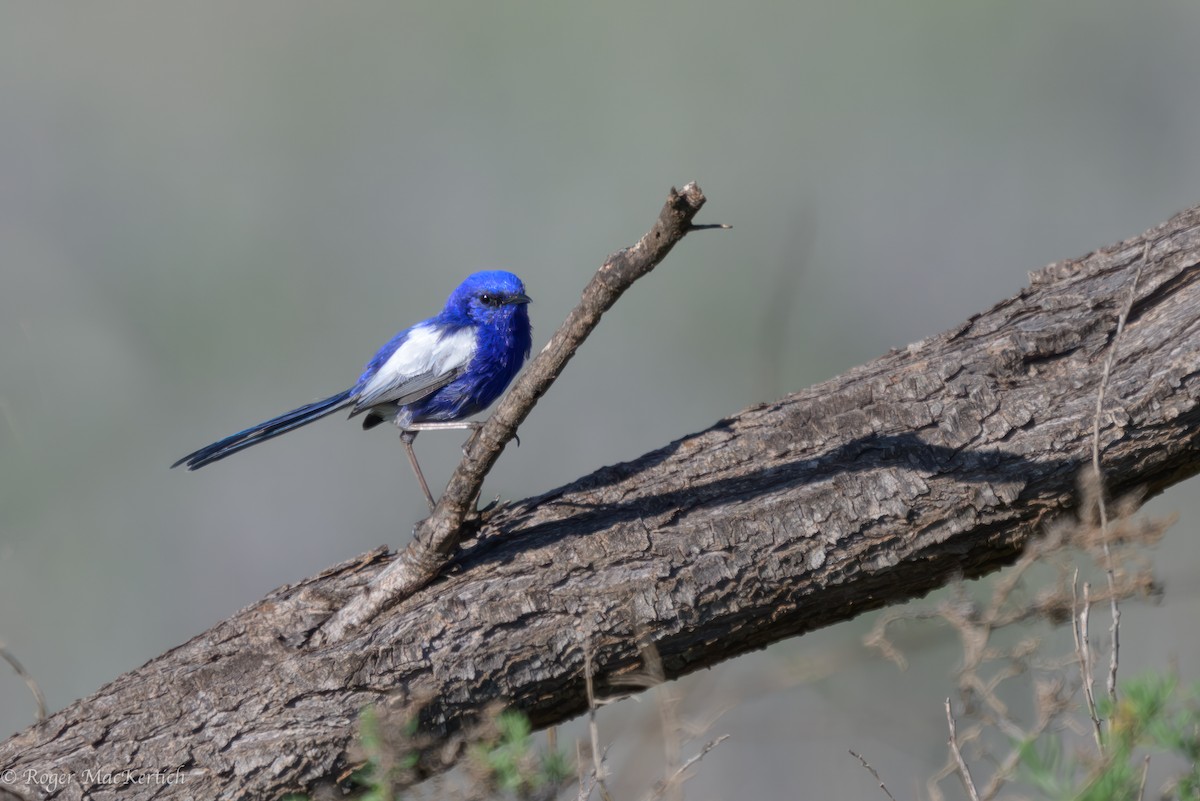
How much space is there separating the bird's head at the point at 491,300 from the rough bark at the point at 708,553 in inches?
55.7

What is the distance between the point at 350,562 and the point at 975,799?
2.32 meters

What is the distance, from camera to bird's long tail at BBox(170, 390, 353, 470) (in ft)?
14.6

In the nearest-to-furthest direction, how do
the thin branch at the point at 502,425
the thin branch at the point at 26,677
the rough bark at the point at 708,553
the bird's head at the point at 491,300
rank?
the thin branch at the point at 502,425 < the thin branch at the point at 26,677 < the rough bark at the point at 708,553 < the bird's head at the point at 491,300

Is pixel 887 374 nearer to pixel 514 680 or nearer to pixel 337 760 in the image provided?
pixel 514 680

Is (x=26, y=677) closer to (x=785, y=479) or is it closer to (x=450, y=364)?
(x=450, y=364)

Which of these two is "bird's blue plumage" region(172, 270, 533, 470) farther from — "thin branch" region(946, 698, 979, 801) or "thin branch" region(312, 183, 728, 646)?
"thin branch" region(946, 698, 979, 801)

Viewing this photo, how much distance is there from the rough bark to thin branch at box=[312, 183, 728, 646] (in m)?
0.08

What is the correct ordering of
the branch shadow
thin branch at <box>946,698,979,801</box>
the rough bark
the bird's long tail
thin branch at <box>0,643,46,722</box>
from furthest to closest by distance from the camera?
1. the bird's long tail
2. the branch shadow
3. the rough bark
4. thin branch at <box>0,643,46,722</box>
5. thin branch at <box>946,698,979,801</box>

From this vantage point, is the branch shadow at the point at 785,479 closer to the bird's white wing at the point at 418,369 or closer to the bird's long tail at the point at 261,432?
the bird's white wing at the point at 418,369

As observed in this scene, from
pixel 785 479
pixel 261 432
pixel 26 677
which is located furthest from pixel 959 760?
pixel 261 432

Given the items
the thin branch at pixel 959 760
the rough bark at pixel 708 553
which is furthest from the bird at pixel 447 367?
the thin branch at pixel 959 760

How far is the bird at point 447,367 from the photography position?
4863mm

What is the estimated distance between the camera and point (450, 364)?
16.1ft

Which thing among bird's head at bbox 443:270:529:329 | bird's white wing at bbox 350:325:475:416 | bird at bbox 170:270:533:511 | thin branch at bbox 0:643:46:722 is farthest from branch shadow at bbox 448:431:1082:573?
bird's head at bbox 443:270:529:329
